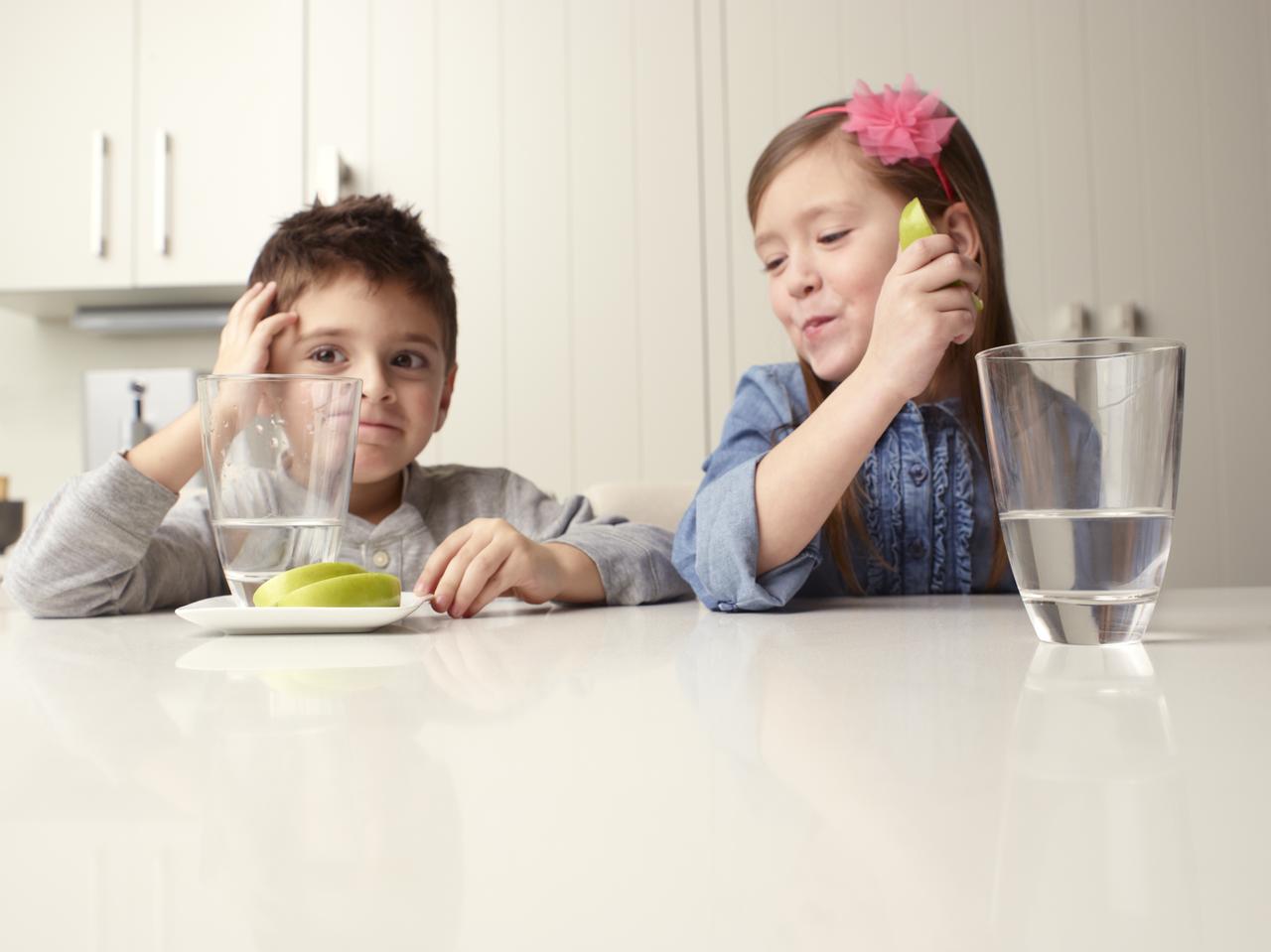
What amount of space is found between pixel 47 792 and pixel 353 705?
0.12m

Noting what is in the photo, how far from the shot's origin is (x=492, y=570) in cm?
75

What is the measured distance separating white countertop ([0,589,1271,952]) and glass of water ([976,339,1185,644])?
43mm

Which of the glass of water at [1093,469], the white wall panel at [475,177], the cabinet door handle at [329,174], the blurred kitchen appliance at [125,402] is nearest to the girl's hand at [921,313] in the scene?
the glass of water at [1093,469]

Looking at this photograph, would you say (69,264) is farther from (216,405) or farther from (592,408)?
(216,405)

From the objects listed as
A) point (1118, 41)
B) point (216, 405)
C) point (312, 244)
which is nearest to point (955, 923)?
point (216, 405)

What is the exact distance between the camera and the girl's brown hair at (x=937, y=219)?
3.34 feet

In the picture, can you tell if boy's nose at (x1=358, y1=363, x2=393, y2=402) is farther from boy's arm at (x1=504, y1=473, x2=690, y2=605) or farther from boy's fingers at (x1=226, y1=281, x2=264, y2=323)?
boy's arm at (x1=504, y1=473, x2=690, y2=605)

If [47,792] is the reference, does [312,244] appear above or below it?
above

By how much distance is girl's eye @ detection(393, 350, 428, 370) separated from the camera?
1176mm

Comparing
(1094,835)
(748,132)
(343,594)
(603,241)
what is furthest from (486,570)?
(748,132)

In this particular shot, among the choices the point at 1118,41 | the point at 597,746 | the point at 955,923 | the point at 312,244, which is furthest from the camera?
the point at 1118,41

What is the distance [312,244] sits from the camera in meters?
1.17

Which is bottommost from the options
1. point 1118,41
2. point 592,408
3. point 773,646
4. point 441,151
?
point 773,646

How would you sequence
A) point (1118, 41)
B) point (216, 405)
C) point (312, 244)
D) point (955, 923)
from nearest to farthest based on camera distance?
point (955, 923), point (216, 405), point (312, 244), point (1118, 41)
